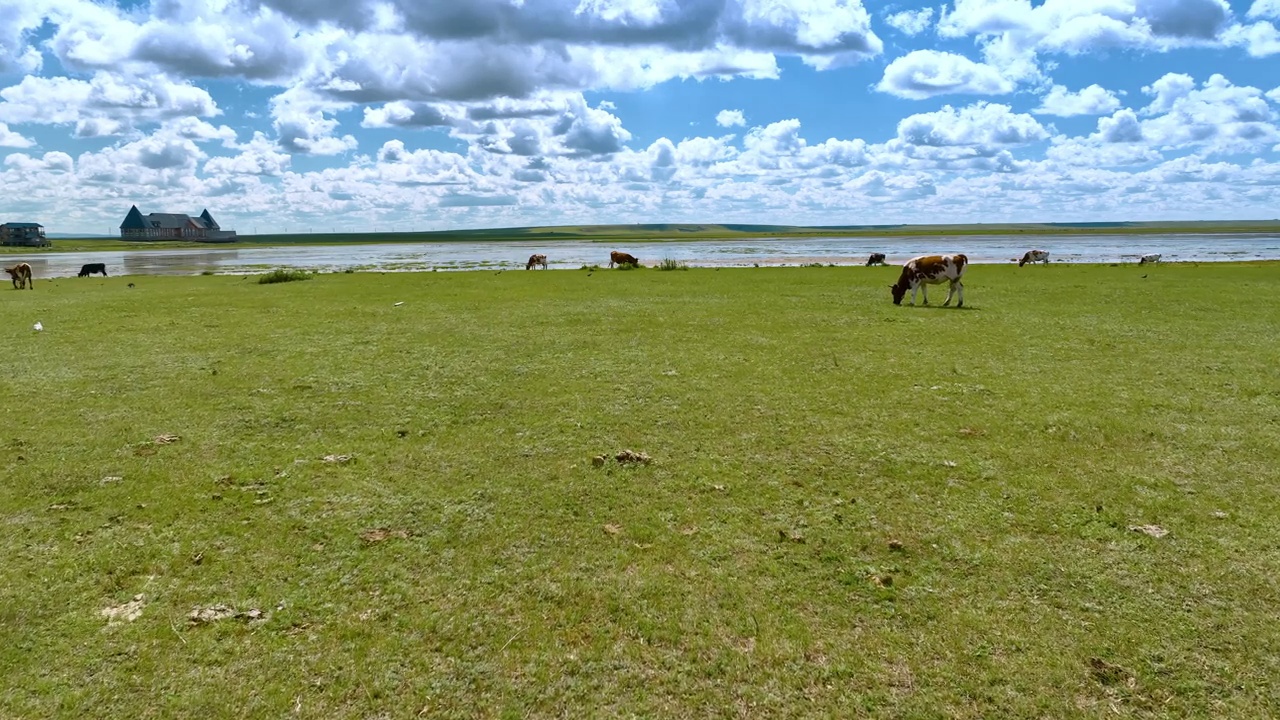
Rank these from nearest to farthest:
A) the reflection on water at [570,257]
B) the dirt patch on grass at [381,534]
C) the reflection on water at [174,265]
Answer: the dirt patch on grass at [381,534]
the reflection on water at [174,265]
the reflection on water at [570,257]

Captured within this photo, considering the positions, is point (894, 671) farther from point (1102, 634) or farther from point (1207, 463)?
point (1207, 463)

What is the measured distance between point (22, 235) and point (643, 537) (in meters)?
197

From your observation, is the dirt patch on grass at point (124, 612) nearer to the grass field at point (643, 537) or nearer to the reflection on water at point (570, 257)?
the grass field at point (643, 537)

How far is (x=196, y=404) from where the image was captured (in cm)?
916

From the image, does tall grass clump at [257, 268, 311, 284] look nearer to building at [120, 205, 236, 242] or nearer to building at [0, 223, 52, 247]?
building at [0, 223, 52, 247]

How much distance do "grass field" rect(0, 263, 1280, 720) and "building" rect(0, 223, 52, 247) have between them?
184648 mm

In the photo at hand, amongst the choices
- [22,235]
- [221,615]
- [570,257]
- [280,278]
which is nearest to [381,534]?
[221,615]

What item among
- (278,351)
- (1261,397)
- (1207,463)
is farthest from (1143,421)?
(278,351)

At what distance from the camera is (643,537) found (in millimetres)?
5379

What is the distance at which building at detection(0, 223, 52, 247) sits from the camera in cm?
14838

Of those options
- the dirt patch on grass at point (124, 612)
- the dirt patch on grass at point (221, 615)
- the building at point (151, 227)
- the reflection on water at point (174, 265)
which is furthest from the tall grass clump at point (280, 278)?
the building at point (151, 227)

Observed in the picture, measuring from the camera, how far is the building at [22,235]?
5842 inches

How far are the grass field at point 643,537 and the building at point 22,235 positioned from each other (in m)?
185

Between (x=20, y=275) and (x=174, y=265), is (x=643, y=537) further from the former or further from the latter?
(x=174, y=265)
